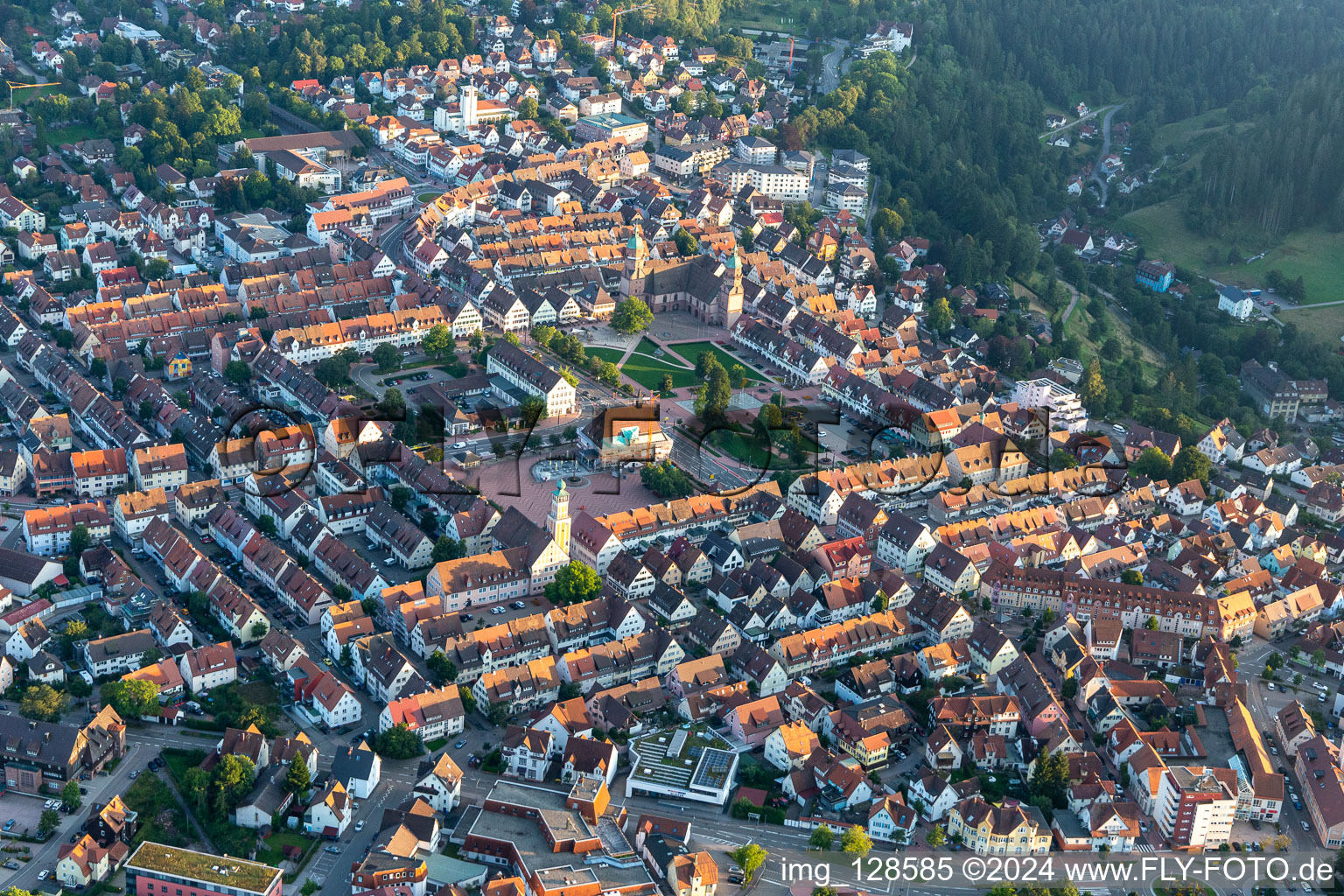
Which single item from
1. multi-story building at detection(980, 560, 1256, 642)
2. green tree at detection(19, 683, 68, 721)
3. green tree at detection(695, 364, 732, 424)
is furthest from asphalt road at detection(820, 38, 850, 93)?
green tree at detection(19, 683, 68, 721)

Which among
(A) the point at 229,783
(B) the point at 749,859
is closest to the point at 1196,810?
(B) the point at 749,859

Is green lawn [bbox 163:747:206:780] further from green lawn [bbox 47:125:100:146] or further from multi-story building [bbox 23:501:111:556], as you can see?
green lawn [bbox 47:125:100:146]

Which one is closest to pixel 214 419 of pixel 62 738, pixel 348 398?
pixel 348 398

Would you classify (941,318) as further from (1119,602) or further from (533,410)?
(1119,602)

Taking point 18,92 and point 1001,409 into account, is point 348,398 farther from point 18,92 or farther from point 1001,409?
point 18,92

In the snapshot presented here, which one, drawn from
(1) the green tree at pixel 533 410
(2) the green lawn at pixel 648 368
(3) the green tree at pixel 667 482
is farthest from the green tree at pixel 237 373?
(3) the green tree at pixel 667 482

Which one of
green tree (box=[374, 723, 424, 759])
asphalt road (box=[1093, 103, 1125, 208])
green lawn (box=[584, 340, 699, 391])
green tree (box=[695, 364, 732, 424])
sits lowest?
asphalt road (box=[1093, 103, 1125, 208])
